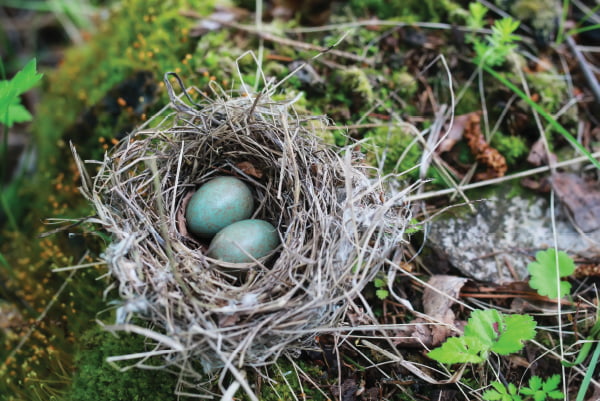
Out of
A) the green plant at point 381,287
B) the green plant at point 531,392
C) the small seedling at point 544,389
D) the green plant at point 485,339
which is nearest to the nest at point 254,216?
the green plant at point 381,287

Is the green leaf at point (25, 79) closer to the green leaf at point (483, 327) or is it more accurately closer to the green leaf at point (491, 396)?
the green leaf at point (483, 327)

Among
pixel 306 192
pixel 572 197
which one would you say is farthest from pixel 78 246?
pixel 572 197

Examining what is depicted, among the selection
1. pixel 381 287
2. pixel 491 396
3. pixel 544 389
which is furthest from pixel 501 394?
pixel 381 287

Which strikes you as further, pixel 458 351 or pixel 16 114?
pixel 16 114

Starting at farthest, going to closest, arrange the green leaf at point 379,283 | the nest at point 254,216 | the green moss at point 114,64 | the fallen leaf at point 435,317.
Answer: the green moss at point 114,64 < the green leaf at point 379,283 < the fallen leaf at point 435,317 < the nest at point 254,216

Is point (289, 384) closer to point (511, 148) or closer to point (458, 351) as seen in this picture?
point (458, 351)

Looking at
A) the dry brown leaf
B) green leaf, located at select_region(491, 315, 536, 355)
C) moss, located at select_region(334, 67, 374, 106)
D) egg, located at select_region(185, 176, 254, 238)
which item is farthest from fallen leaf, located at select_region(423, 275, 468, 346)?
moss, located at select_region(334, 67, 374, 106)

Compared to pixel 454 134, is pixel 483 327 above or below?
below
